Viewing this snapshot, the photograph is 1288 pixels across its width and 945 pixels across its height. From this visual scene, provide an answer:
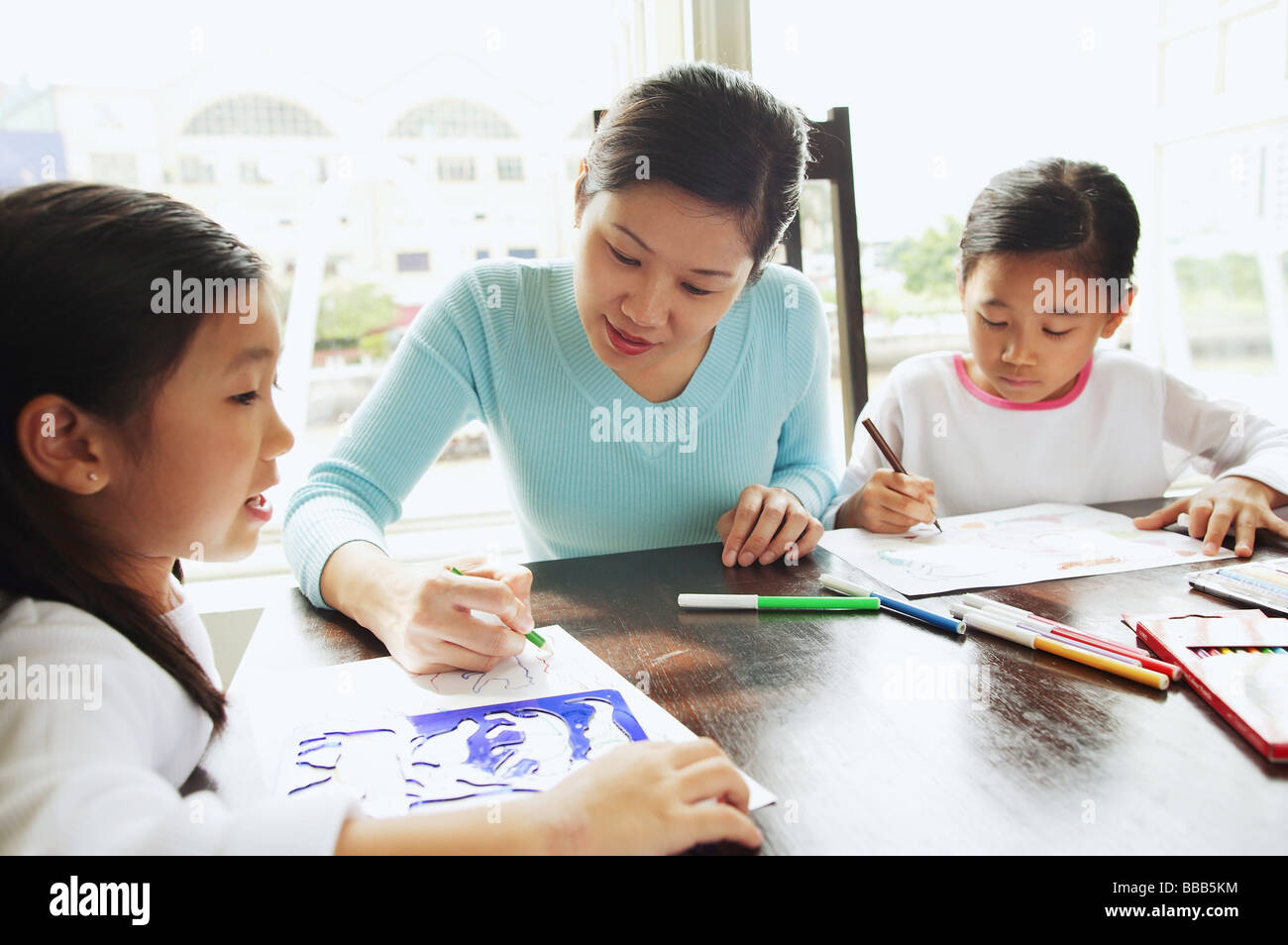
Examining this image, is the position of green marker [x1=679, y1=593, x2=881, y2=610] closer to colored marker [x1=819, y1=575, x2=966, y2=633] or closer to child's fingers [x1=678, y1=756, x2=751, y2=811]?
colored marker [x1=819, y1=575, x2=966, y2=633]

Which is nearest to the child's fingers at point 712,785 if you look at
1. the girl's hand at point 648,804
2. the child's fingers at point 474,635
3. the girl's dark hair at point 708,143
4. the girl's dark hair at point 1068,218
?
the girl's hand at point 648,804

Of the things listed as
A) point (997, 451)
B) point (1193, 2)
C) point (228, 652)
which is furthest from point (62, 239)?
point (1193, 2)

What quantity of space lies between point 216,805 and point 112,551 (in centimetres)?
23

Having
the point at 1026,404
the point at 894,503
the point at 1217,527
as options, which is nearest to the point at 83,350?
the point at 894,503

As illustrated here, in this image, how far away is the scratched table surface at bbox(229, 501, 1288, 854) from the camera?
49cm

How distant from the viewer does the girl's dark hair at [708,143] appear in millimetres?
957

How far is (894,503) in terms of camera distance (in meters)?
1.14

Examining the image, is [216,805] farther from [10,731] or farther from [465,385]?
[465,385]

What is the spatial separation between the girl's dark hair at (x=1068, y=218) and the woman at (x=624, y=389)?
1.01ft

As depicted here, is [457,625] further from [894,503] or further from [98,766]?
[894,503]

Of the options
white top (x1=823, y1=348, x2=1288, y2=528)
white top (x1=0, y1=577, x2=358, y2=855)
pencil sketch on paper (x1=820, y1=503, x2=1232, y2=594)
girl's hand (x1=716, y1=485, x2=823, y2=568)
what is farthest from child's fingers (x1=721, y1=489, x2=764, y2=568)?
white top (x1=0, y1=577, x2=358, y2=855)

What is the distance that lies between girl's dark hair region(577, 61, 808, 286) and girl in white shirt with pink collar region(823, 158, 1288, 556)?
422 mm

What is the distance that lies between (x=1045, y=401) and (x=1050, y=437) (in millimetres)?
66

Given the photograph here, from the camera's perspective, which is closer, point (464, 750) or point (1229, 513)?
point (464, 750)
